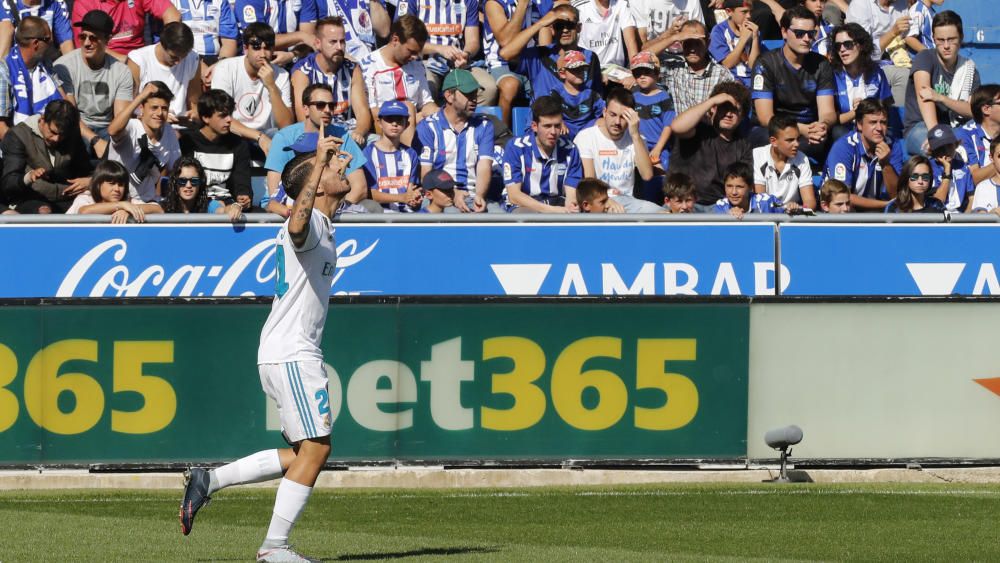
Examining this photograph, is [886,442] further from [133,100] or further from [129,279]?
[133,100]

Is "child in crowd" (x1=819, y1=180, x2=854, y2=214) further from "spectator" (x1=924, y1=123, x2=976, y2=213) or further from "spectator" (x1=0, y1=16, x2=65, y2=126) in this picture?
"spectator" (x1=0, y1=16, x2=65, y2=126)

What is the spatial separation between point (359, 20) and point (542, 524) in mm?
8225

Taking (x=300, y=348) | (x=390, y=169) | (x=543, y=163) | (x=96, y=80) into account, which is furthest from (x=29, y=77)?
(x=300, y=348)

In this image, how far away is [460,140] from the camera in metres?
14.7

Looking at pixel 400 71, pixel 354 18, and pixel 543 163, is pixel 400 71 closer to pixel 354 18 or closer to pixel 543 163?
pixel 354 18

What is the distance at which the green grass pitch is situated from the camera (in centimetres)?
831

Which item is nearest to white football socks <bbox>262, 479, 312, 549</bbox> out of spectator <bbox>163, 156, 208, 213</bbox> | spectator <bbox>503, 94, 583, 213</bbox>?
spectator <bbox>163, 156, 208, 213</bbox>

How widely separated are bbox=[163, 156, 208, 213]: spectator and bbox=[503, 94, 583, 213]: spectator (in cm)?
290

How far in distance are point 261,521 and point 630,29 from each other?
8568mm

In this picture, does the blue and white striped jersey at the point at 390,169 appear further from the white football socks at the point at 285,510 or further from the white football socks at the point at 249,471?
the white football socks at the point at 285,510

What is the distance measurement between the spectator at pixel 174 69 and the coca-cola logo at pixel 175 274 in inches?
118

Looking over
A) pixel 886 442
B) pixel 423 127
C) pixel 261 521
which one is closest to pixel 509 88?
pixel 423 127

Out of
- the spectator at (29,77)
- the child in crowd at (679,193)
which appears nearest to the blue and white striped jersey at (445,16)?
the spectator at (29,77)

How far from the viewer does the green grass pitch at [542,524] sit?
831 centimetres
